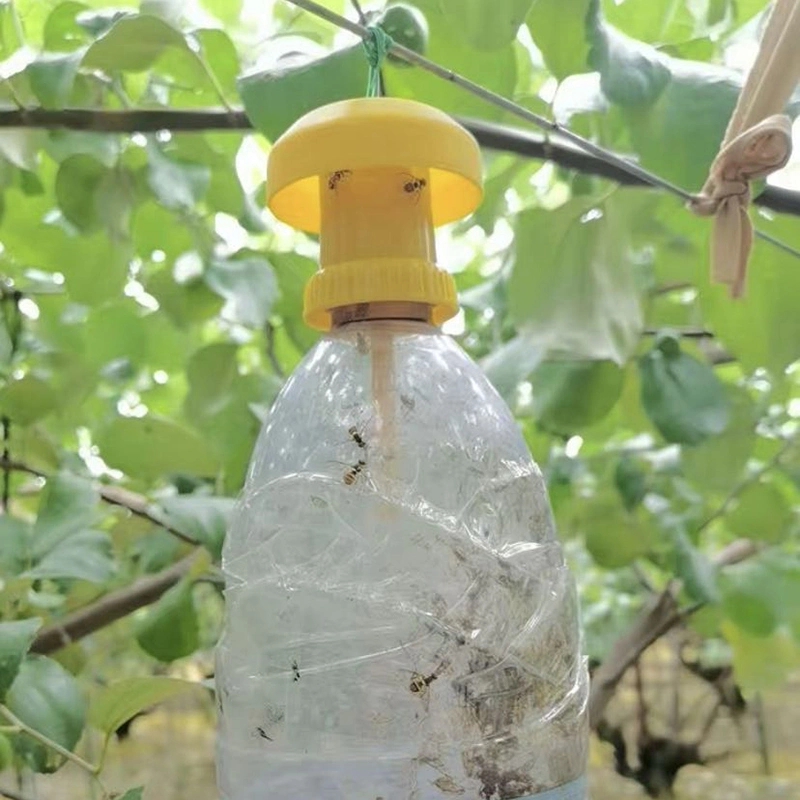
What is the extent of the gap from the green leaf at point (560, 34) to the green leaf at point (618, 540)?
0.31 m

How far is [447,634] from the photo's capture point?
0.30 metres

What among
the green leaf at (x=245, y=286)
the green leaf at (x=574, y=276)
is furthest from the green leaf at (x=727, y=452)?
the green leaf at (x=245, y=286)

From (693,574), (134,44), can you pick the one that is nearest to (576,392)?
(693,574)

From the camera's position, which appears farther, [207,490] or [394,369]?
[207,490]

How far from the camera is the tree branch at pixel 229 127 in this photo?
1.26ft

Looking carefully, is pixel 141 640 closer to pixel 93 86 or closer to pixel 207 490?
pixel 207 490

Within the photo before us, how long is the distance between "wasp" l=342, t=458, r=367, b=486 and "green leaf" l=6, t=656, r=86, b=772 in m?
0.14

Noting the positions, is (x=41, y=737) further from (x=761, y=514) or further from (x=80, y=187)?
(x=761, y=514)

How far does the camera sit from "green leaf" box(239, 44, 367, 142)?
33cm

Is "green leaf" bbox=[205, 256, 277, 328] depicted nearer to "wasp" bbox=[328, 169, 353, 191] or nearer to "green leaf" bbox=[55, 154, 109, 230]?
"green leaf" bbox=[55, 154, 109, 230]

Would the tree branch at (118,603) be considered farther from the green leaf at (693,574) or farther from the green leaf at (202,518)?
the green leaf at (693,574)

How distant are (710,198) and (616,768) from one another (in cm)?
81

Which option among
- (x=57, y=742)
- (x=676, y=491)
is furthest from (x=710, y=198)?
(x=676, y=491)

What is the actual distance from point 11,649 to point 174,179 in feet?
0.71
